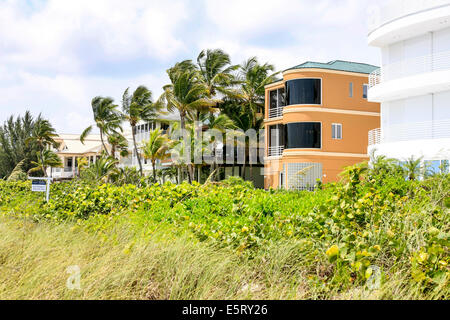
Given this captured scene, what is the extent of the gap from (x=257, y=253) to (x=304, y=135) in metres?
24.2

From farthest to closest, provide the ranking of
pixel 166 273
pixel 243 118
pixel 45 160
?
1. pixel 45 160
2. pixel 243 118
3. pixel 166 273

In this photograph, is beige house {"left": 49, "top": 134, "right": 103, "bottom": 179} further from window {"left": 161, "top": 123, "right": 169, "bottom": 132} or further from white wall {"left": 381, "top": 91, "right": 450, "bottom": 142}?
white wall {"left": 381, "top": 91, "right": 450, "bottom": 142}

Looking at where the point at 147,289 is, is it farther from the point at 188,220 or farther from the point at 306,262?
the point at 188,220

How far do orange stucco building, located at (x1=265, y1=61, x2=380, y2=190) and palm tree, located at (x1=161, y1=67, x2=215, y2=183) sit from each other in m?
8.26

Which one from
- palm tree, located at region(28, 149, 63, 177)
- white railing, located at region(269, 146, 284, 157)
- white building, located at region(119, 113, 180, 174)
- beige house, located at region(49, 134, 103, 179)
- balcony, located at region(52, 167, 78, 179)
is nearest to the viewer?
white railing, located at region(269, 146, 284, 157)

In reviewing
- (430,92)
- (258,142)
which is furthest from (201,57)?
(430,92)

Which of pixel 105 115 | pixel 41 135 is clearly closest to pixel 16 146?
pixel 41 135

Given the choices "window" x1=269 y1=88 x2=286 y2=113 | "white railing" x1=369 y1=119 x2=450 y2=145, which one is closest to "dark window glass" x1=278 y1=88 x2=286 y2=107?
"window" x1=269 y1=88 x2=286 y2=113

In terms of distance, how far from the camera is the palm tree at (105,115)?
4597cm

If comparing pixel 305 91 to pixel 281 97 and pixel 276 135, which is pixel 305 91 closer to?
pixel 281 97

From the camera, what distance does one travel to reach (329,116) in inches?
1139

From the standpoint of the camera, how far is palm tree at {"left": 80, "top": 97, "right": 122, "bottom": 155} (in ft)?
151

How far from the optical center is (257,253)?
5340mm

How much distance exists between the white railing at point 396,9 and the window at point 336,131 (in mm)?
7236
